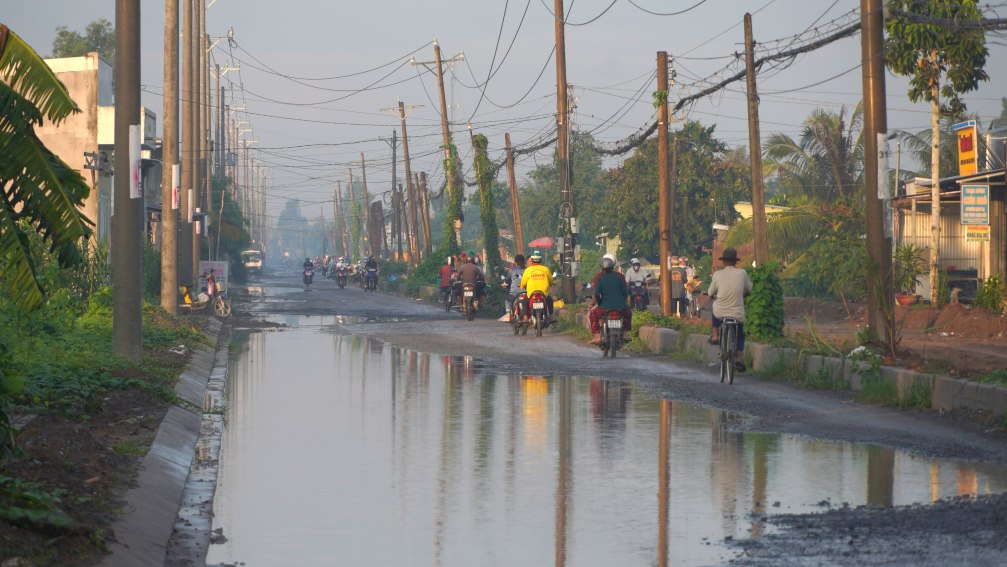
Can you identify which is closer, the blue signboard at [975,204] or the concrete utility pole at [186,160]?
the blue signboard at [975,204]

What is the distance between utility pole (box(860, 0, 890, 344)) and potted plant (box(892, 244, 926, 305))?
15389mm

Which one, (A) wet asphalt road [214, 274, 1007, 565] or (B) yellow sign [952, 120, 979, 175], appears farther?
(B) yellow sign [952, 120, 979, 175]

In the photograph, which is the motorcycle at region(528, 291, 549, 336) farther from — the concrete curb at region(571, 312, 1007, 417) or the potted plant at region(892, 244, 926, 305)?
the potted plant at region(892, 244, 926, 305)

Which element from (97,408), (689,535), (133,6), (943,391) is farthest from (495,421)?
(133,6)

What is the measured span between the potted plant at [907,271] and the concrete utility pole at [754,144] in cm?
376

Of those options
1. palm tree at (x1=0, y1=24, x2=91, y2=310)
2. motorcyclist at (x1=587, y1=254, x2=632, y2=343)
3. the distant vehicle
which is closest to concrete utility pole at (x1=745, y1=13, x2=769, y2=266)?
motorcyclist at (x1=587, y1=254, x2=632, y2=343)

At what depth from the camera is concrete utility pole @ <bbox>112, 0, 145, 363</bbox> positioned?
17.1 m

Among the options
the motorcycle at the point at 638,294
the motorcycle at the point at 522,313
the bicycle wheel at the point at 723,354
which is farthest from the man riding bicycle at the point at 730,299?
the motorcycle at the point at 638,294

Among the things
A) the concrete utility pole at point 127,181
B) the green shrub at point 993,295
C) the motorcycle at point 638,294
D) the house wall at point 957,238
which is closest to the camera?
the concrete utility pole at point 127,181

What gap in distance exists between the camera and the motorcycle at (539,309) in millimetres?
28484

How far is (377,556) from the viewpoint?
7258mm

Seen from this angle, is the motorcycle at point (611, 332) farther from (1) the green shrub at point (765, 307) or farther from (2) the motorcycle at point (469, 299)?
(2) the motorcycle at point (469, 299)

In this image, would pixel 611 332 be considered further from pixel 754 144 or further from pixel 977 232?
pixel 977 232

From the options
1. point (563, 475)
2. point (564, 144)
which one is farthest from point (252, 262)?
point (563, 475)
